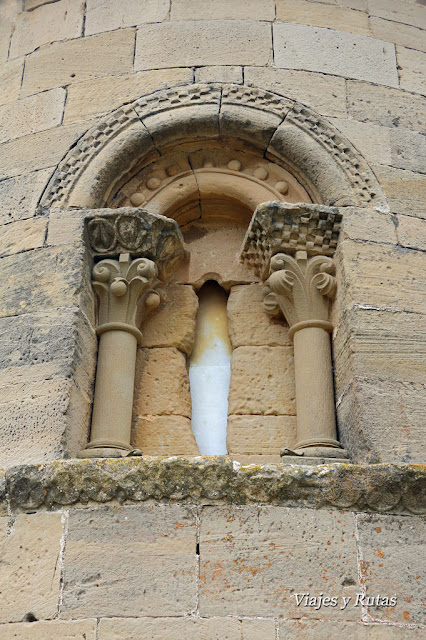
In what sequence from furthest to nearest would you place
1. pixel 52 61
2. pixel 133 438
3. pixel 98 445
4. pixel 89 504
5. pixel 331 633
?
pixel 52 61 < pixel 133 438 < pixel 98 445 < pixel 89 504 < pixel 331 633

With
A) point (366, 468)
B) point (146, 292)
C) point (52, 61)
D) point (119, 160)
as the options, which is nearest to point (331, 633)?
point (366, 468)

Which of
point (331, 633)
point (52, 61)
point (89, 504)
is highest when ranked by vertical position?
point (52, 61)

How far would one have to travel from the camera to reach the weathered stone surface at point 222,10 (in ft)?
18.0

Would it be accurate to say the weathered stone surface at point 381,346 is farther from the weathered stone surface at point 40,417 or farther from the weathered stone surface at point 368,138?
the weathered stone surface at point 40,417

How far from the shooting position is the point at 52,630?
11.4 feet

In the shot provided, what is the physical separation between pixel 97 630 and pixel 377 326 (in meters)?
2.04

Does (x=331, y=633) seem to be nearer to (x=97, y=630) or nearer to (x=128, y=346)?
(x=97, y=630)

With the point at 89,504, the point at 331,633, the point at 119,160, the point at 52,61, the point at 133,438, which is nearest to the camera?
the point at 331,633

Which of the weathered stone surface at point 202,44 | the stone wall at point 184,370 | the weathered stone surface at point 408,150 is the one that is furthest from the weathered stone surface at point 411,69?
the weathered stone surface at point 202,44

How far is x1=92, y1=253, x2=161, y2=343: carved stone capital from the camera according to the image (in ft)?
15.0

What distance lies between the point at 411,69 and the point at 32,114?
98.9 inches

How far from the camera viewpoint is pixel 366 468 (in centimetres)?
372

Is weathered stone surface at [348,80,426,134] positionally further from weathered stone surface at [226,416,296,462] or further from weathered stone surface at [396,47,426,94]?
weathered stone surface at [226,416,296,462]

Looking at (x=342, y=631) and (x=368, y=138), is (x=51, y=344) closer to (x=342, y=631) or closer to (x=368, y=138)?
(x=342, y=631)
